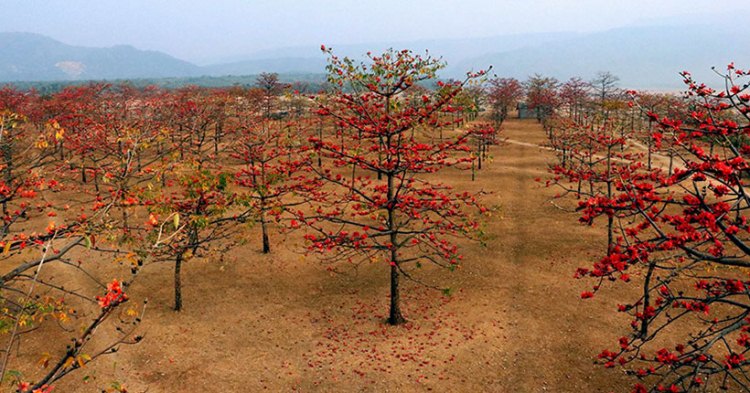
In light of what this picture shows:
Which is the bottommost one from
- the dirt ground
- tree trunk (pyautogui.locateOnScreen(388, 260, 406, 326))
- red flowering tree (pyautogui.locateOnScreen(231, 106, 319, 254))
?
the dirt ground

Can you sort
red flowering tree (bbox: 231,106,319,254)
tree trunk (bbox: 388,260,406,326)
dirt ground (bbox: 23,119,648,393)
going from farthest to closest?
red flowering tree (bbox: 231,106,319,254) → tree trunk (bbox: 388,260,406,326) → dirt ground (bbox: 23,119,648,393)

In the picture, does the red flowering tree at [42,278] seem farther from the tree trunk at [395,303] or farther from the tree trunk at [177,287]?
the tree trunk at [395,303]

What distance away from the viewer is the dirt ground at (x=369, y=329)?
14773 millimetres

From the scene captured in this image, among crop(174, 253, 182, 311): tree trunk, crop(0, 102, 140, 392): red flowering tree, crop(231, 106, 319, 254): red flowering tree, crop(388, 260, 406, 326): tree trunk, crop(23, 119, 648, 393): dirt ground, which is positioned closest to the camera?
crop(0, 102, 140, 392): red flowering tree

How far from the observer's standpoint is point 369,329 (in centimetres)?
1812

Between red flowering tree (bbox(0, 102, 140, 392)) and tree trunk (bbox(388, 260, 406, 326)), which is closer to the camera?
red flowering tree (bbox(0, 102, 140, 392))

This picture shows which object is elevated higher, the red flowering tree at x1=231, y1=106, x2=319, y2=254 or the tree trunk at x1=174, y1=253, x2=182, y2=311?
the red flowering tree at x1=231, y1=106, x2=319, y2=254

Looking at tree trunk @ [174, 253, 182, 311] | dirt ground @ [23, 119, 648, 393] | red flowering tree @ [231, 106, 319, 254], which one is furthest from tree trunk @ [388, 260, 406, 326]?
tree trunk @ [174, 253, 182, 311]

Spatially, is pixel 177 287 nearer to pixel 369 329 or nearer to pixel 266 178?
pixel 266 178

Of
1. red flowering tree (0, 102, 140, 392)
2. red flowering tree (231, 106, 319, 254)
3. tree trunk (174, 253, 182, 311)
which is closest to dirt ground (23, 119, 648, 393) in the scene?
tree trunk (174, 253, 182, 311)

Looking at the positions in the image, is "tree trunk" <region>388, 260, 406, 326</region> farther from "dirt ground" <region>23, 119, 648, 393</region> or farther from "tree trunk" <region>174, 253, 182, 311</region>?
"tree trunk" <region>174, 253, 182, 311</region>

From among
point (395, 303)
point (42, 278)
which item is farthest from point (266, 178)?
point (42, 278)

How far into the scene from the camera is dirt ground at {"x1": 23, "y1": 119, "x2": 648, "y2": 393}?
1477 centimetres

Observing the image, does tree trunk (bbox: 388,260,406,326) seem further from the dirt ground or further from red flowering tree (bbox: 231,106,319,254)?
red flowering tree (bbox: 231,106,319,254)
